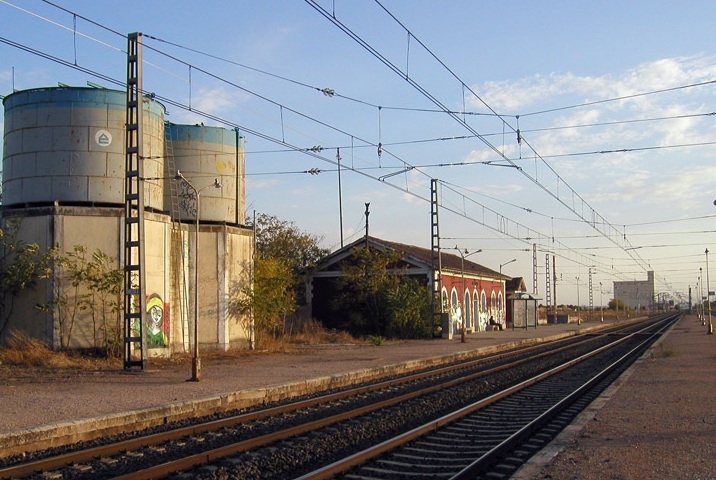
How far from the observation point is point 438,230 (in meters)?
40.2

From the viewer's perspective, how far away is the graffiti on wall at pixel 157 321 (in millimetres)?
24125

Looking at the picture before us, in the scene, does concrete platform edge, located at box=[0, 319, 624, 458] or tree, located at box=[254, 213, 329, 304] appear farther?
tree, located at box=[254, 213, 329, 304]

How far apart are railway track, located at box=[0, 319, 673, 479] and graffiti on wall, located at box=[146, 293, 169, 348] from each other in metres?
9.32

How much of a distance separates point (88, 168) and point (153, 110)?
326 centimetres

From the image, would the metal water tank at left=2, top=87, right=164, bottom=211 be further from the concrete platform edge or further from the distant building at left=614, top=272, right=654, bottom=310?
the distant building at left=614, top=272, right=654, bottom=310

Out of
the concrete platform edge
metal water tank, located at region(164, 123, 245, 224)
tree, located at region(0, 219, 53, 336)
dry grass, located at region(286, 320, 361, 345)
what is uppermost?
metal water tank, located at region(164, 123, 245, 224)

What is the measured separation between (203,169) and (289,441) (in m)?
18.7

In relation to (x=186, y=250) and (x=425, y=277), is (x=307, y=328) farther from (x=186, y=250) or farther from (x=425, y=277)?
(x=186, y=250)

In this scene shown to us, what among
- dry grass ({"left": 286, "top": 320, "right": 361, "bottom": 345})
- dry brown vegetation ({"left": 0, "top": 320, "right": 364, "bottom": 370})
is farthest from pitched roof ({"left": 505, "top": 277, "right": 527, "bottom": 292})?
dry brown vegetation ({"left": 0, "top": 320, "right": 364, "bottom": 370})

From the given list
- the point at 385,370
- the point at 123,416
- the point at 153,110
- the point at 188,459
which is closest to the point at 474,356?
the point at 385,370

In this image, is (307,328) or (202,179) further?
(307,328)

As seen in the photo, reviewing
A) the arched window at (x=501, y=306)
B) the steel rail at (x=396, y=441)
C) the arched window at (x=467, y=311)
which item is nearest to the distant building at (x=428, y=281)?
the arched window at (x=467, y=311)

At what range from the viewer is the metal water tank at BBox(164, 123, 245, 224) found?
1100 inches

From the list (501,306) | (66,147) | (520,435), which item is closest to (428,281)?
(501,306)
